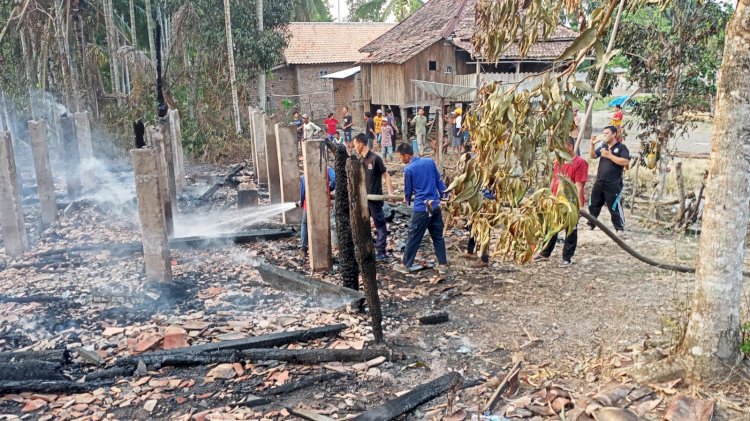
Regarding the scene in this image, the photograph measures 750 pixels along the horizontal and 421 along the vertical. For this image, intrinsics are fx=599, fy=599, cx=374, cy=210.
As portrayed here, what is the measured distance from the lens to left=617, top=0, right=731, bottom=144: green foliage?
967cm

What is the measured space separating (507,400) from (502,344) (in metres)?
1.21

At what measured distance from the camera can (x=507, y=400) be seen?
14.8 ft

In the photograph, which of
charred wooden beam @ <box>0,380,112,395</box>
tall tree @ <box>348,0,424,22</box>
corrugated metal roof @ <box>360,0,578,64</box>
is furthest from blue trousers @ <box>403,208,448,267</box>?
A: tall tree @ <box>348,0,424,22</box>

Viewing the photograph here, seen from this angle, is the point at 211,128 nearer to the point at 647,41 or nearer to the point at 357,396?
the point at 647,41

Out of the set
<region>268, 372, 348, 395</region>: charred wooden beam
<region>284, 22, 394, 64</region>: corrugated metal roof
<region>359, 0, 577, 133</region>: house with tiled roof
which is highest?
<region>284, 22, 394, 64</region>: corrugated metal roof

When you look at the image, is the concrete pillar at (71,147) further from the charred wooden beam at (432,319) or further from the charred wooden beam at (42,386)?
the charred wooden beam at (432,319)

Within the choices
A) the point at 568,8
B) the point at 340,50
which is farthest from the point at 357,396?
the point at 340,50

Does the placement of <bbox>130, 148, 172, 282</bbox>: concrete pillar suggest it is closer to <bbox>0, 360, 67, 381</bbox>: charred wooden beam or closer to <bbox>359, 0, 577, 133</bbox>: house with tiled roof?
<bbox>0, 360, 67, 381</bbox>: charred wooden beam

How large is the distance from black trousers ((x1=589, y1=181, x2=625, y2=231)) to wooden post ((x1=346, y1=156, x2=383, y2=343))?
469 centimetres

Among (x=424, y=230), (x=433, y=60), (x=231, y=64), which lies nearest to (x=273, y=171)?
(x=424, y=230)

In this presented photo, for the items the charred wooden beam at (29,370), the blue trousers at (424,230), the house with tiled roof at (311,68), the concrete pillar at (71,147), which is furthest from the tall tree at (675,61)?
the house with tiled roof at (311,68)

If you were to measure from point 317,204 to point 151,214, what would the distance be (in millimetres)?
1998

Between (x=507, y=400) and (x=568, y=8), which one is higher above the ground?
(x=568, y=8)

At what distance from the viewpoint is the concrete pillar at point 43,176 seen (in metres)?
10.3
